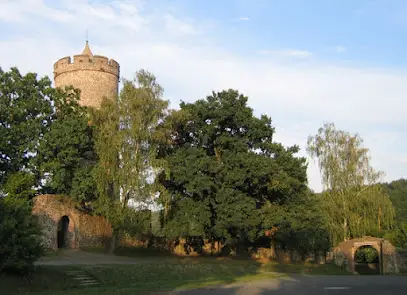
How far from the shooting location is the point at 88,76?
3834 cm

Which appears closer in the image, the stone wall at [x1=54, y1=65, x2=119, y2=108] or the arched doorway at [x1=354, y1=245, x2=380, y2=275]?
the stone wall at [x1=54, y1=65, x2=119, y2=108]

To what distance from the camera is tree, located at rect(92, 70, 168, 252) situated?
2855 cm

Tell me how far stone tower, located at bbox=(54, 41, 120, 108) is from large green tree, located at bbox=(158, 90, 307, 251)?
8648mm

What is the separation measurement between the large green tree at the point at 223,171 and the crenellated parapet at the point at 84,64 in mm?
9401

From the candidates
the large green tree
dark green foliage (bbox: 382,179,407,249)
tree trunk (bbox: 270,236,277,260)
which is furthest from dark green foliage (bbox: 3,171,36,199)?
dark green foliage (bbox: 382,179,407,249)

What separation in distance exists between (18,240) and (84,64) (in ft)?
76.5

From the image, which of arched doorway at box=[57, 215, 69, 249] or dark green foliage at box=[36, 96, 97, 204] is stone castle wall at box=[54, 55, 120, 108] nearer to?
dark green foliage at box=[36, 96, 97, 204]

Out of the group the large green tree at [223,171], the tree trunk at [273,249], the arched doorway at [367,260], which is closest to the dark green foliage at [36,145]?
the large green tree at [223,171]

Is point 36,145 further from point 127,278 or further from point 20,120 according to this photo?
point 127,278

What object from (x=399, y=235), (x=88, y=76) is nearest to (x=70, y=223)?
(x=88, y=76)

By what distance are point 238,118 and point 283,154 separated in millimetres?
3982

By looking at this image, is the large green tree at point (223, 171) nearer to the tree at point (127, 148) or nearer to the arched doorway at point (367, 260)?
the tree at point (127, 148)

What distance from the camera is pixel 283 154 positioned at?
106ft

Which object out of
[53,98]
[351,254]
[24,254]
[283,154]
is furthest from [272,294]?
[53,98]
